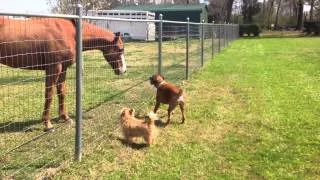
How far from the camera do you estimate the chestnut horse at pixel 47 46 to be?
6.34 meters

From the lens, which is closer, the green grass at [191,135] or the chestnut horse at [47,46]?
the green grass at [191,135]

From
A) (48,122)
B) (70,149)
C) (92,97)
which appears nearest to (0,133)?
(48,122)

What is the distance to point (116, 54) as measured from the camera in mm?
8211

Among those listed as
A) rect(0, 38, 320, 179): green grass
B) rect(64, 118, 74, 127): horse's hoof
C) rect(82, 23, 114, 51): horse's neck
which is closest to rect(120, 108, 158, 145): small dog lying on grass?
rect(0, 38, 320, 179): green grass

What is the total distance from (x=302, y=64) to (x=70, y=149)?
43.9 feet

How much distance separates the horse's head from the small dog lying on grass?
6.14ft

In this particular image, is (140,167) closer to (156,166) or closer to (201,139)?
(156,166)

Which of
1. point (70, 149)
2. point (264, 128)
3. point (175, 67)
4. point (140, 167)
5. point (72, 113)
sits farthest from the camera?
point (175, 67)

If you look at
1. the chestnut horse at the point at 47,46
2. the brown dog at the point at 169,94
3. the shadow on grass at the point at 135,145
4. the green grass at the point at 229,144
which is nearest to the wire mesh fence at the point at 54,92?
the chestnut horse at the point at 47,46

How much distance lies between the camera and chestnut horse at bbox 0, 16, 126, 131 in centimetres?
634

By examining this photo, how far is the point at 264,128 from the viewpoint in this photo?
7488 mm

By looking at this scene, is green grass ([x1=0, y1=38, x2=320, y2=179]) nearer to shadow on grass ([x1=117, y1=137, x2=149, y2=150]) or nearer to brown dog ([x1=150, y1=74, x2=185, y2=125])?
shadow on grass ([x1=117, y1=137, x2=149, y2=150])

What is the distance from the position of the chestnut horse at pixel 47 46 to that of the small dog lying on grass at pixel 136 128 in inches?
→ 43.9

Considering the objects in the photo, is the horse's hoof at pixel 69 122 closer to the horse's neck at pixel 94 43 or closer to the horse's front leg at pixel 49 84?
the horse's front leg at pixel 49 84
